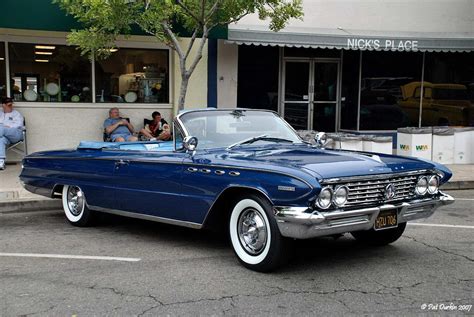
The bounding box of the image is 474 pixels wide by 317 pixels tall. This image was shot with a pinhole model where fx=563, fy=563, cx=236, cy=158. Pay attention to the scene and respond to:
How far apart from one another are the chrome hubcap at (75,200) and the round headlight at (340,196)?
152 inches

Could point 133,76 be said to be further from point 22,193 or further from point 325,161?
point 325,161

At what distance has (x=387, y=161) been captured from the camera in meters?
5.50


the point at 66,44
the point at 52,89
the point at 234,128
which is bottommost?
A: the point at 234,128

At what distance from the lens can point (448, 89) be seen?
1597 centimetres

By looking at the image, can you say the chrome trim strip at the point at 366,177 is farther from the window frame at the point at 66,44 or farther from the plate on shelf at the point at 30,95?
the plate on shelf at the point at 30,95

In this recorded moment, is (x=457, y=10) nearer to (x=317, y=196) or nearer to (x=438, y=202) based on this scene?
(x=438, y=202)

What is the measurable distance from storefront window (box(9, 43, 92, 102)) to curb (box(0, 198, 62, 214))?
4373 mm

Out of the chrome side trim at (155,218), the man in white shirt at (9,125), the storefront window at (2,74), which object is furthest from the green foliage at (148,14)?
the chrome side trim at (155,218)

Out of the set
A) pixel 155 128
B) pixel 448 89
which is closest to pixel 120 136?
pixel 155 128

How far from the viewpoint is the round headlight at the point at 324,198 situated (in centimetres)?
479

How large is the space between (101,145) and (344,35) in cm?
796

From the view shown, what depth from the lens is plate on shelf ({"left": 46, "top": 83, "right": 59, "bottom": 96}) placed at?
41.9 ft

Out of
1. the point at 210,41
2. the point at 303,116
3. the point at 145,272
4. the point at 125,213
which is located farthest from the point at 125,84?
the point at 145,272

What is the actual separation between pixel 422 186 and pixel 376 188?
0.71 m
